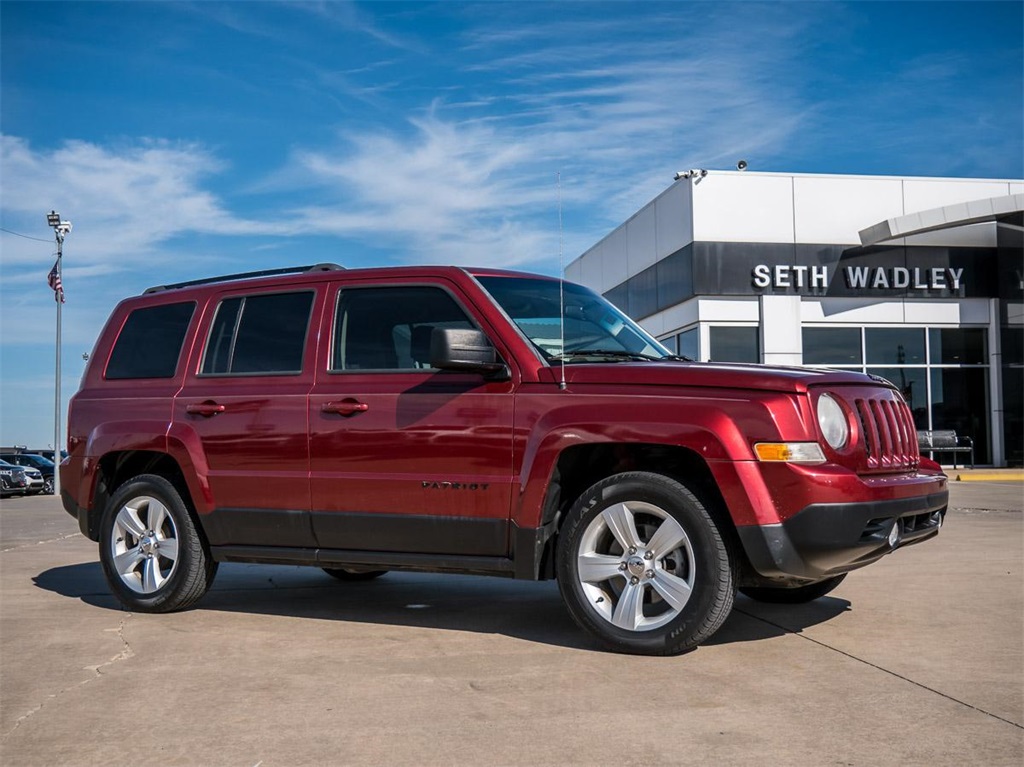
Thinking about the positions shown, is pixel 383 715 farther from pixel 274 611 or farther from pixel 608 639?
pixel 274 611

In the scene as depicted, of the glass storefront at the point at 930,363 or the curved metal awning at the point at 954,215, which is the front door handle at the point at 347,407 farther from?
the glass storefront at the point at 930,363

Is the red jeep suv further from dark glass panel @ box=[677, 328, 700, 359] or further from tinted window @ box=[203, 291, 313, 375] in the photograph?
dark glass panel @ box=[677, 328, 700, 359]

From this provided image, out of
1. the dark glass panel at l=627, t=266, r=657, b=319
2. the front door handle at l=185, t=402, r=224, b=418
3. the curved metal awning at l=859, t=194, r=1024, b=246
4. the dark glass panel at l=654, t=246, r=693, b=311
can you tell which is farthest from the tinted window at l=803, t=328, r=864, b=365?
the front door handle at l=185, t=402, r=224, b=418

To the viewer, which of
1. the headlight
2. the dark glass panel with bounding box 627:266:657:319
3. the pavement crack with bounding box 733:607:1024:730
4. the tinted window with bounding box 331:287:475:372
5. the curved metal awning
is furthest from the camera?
the dark glass panel with bounding box 627:266:657:319

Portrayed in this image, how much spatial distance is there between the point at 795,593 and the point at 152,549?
12.5ft

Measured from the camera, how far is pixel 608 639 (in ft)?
15.8

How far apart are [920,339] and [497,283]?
2325 cm

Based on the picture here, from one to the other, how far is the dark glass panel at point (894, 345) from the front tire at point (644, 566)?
23.1m

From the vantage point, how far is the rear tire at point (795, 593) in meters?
6.09

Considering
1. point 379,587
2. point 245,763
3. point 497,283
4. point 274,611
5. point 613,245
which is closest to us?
point 245,763

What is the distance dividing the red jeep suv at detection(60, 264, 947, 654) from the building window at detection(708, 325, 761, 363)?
19.7 meters

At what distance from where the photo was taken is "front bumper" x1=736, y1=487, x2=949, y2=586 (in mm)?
4531

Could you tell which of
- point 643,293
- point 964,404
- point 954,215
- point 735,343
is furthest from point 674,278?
point 964,404

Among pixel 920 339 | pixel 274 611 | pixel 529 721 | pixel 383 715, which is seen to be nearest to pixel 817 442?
pixel 529 721
